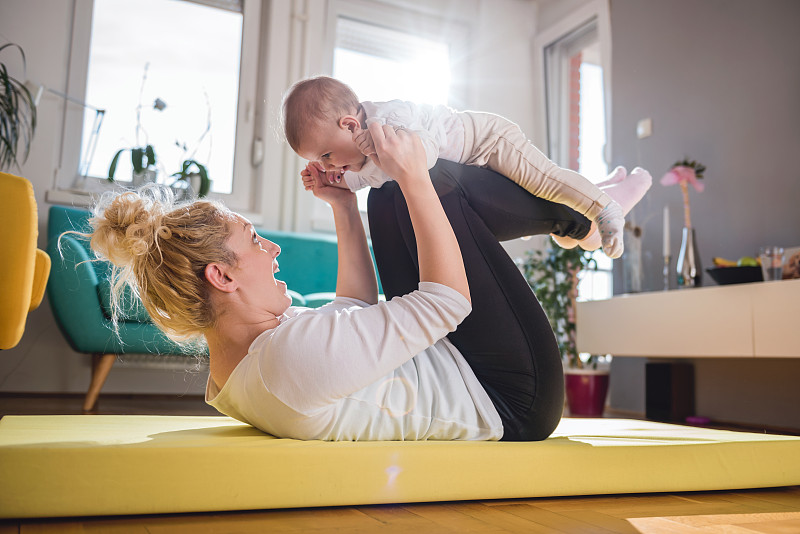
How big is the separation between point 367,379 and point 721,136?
3133 mm

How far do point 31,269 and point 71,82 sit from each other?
2371mm

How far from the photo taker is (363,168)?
1.50 m

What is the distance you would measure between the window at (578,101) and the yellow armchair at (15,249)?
3.60 metres

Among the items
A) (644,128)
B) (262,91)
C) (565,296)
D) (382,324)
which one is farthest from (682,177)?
(382,324)

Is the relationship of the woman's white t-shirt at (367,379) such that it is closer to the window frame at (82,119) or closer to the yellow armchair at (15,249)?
the yellow armchair at (15,249)

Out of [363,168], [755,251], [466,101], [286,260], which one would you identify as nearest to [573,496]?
[363,168]

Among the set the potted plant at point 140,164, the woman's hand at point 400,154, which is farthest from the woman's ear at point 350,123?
the potted plant at point 140,164

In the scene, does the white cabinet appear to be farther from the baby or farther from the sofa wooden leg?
the sofa wooden leg

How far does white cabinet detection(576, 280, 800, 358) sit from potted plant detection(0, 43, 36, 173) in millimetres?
3075

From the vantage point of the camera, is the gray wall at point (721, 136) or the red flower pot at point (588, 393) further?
the red flower pot at point (588, 393)

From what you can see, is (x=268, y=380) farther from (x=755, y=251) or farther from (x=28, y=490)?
(x=755, y=251)

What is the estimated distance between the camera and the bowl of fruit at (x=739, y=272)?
2.84 metres

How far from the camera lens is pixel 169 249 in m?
1.11

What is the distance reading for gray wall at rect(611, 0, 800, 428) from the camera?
123 inches
